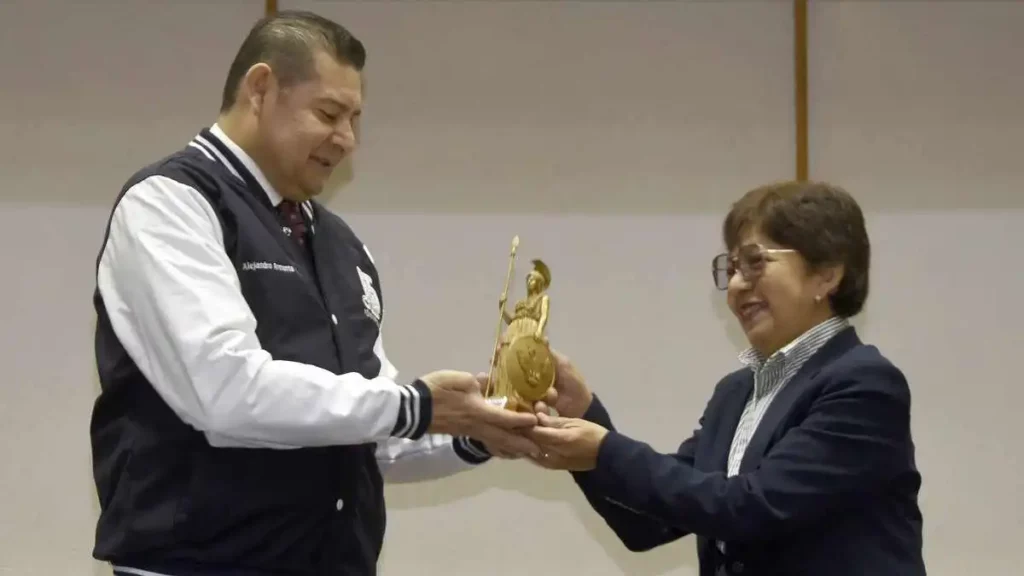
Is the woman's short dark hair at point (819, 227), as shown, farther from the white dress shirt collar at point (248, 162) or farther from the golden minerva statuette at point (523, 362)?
the white dress shirt collar at point (248, 162)

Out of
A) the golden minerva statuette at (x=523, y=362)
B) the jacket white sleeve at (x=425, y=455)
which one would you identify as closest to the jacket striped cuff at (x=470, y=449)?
the jacket white sleeve at (x=425, y=455)

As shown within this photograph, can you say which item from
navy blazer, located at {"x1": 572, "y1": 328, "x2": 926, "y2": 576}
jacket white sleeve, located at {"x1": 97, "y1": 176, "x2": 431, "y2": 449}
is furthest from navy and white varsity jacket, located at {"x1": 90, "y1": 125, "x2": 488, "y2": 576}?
navy blazer, located at {"x1": 572, "y1": 328, "x2": 926, "y2": 576}

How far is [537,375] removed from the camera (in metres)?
2.07

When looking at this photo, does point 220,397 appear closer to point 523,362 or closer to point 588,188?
point 523,362

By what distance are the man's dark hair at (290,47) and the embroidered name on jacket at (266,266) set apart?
0.34 metres

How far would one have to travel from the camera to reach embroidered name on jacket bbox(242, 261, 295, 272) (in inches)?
68.7

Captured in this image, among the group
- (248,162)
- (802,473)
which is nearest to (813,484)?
(802,473)

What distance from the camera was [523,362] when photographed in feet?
6.71

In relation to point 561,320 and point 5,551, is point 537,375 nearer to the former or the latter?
point 561,320

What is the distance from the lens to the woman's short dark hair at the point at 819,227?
205cm

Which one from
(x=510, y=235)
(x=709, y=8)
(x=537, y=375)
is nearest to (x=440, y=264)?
(x=510, y=235)

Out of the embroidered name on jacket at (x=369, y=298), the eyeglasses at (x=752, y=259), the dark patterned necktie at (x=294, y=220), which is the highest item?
the dark patterned necktie at (x=294, y=220)

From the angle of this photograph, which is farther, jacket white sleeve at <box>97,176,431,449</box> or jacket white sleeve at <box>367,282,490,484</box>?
jacket white sleeve at <box>367,282,490,484</box>

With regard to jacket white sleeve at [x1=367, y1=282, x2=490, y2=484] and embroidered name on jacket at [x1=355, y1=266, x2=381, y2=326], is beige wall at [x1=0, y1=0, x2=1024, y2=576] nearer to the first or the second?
jacket white sleeve at [x1=367, y1=282, x2=490, y2=484]
